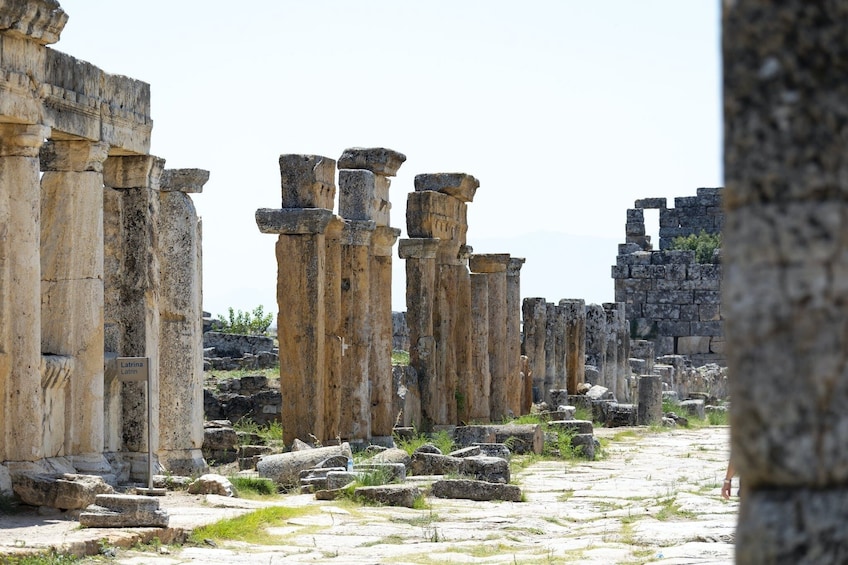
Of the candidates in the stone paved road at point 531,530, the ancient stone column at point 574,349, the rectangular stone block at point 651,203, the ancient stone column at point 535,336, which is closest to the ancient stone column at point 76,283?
the stone paved road at point 531,530

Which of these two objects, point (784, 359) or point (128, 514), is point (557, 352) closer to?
point (128, 514)

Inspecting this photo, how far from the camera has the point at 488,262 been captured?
79.0 ft

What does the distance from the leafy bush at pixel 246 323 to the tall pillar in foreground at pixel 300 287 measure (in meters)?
14.8

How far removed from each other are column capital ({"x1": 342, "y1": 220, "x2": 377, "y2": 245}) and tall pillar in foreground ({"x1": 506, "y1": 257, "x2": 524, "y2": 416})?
7204 mm

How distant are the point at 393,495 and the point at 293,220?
456 cm

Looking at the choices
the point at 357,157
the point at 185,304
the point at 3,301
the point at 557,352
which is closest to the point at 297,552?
the point at 3,301

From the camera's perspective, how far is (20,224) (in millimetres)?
11484

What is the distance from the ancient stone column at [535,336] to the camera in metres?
28.1

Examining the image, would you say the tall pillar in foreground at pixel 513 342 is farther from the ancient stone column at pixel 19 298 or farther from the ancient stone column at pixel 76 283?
the ancient stone column at pixel 19 298

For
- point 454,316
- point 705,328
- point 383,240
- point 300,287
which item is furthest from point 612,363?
point 300,287

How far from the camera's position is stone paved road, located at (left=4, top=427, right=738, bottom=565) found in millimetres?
9555

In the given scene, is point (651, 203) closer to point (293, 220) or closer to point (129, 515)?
point (293, 220)

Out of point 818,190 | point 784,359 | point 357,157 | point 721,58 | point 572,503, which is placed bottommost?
point 572,503

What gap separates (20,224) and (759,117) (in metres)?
9.53
